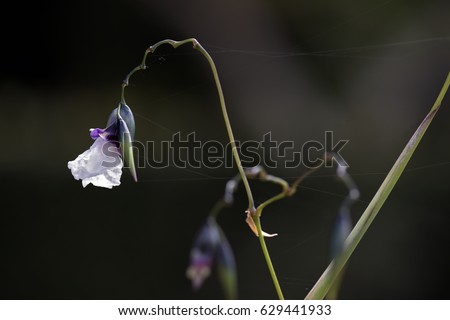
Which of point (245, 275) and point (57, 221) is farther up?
point (57, 221)

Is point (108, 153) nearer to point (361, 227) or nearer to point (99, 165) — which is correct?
point (99, 165)

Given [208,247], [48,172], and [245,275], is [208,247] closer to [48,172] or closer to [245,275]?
[245,275]

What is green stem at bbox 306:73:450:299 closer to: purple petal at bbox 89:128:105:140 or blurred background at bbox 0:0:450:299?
purple petal at bbox 89:128:105:140

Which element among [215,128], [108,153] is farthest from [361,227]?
[215,128]

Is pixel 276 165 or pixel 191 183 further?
pixel 191 183

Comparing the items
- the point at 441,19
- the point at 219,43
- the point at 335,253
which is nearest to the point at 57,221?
the point at 219,43
